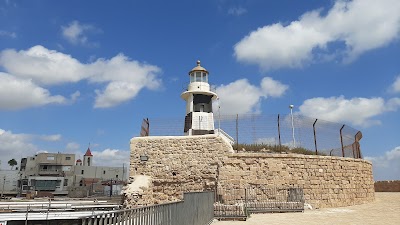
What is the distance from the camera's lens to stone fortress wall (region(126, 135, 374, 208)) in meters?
15.3

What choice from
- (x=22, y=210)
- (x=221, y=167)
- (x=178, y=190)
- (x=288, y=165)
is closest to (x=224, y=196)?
(x=221, y=167)

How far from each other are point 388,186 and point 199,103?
22522 mm

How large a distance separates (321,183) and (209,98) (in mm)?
8971

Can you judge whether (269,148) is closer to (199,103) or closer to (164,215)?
(199,103)

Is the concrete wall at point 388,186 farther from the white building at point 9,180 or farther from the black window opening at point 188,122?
the white building at point 9,180

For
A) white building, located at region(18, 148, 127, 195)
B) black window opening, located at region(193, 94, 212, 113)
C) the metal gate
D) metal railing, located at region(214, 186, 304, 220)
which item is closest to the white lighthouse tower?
black window opening, located at region(193, 94, 212, 113)

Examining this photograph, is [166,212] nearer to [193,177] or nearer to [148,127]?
[193,177]

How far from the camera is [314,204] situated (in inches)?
599

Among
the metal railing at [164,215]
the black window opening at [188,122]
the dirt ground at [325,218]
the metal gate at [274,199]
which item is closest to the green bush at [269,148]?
the metal gate at [274,199]

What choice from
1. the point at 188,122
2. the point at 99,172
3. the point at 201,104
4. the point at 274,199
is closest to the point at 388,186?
the point at 274,199

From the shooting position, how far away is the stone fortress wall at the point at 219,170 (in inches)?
603

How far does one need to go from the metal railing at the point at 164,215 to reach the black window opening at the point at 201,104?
37.3 ft

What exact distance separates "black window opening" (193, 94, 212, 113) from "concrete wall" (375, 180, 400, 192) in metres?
21.5

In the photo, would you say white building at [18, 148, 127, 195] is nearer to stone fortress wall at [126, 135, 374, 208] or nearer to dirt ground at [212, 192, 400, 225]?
stone fortress wall at [126, 135, 374, 208]
